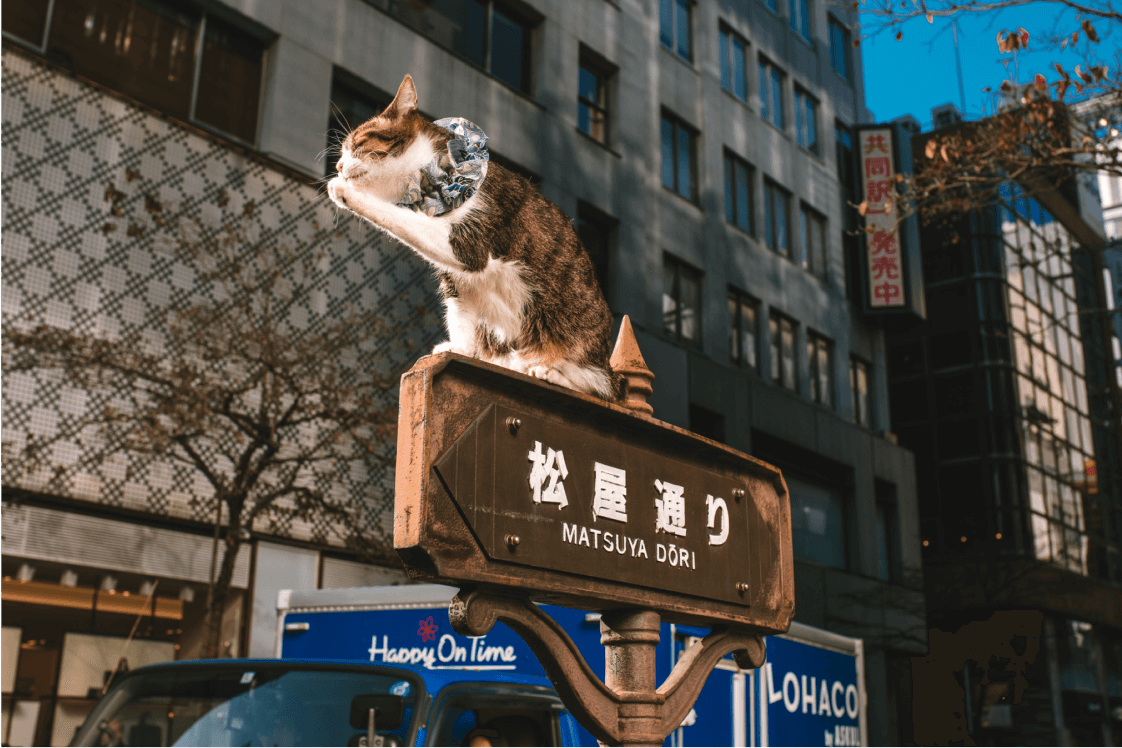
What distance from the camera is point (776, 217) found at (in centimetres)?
3142

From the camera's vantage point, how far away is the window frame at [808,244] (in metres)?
32.4

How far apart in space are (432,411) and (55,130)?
49.0ft

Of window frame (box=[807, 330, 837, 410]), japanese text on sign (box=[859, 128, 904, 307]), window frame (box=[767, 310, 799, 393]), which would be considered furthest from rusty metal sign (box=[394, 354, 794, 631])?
japanese text on sign (box=[859, 128, 904, 307])

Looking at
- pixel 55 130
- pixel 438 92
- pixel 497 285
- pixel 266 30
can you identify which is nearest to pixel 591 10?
pixel 438 92

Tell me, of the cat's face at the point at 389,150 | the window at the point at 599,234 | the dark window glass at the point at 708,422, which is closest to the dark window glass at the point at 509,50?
the window at the point at 599,234

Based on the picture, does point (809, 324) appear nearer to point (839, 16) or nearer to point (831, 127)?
point (831, 127)

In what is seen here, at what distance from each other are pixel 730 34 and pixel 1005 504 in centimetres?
2206

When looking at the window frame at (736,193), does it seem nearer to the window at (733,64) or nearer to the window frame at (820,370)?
the window at (733,64)

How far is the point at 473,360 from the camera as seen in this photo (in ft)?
7.15

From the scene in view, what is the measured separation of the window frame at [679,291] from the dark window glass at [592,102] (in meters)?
3.55

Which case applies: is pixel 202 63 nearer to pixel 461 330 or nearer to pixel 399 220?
pixel 461 330

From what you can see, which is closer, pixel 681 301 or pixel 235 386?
pixel 235 386

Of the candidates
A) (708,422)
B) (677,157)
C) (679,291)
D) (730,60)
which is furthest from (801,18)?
(708,422)

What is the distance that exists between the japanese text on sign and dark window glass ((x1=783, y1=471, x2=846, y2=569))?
7073mm
